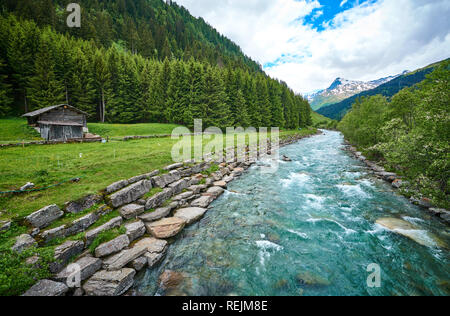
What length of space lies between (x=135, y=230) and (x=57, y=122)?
28911mm

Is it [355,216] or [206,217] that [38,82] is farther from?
[355,216]

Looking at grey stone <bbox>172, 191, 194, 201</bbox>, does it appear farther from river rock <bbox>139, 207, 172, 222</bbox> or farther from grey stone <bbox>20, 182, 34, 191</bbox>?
grey stone <bbox>20, 182, 34, 191</bbox>

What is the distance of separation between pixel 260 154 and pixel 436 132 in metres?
18.0

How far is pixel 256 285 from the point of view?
5.53 m

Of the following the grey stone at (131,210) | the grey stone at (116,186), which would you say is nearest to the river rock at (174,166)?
the grey stone at (116,186)

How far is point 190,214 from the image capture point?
9.24 meters

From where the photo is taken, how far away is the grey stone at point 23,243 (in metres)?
5.11

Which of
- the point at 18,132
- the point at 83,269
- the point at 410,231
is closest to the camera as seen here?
the point at 83,269

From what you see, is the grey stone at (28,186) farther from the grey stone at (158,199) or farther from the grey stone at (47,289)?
the grey stone at (47,289)

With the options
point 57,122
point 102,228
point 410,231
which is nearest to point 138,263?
point 102,228

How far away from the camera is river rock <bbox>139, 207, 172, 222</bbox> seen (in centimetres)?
814

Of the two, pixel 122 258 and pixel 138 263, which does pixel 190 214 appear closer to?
pixel 138 263

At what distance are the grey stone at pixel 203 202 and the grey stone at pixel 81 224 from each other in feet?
15.8

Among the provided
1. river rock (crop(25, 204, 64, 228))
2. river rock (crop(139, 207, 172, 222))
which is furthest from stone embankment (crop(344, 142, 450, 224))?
river rock (crop(25, 204, 64, 228))
